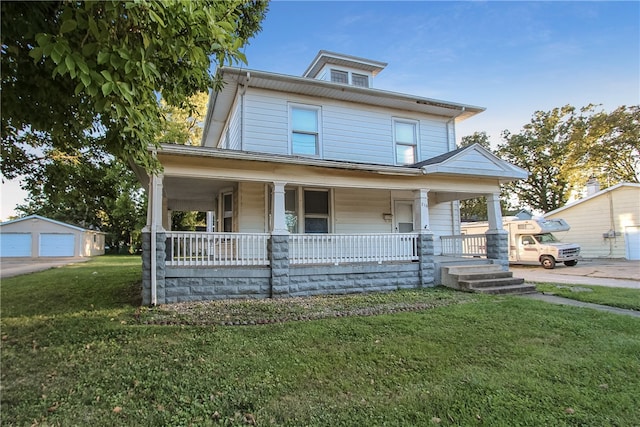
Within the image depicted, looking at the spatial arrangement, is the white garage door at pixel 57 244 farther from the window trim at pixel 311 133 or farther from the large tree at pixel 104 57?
the large tree at pixel 104 57

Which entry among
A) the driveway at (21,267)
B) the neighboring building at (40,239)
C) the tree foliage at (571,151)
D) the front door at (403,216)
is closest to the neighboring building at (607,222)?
the tree foliage at (571,151)

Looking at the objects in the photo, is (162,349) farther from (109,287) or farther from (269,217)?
(109,287)

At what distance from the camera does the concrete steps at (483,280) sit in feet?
27.4

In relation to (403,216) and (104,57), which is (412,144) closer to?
(403,216)

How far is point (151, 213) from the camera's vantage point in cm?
700

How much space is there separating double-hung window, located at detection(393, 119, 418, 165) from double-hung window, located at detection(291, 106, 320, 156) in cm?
273

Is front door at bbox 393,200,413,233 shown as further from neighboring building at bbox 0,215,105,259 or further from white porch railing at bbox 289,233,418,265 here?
neighboring building at bbox 0,215,105,259

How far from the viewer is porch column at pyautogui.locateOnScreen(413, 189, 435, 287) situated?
9.02m

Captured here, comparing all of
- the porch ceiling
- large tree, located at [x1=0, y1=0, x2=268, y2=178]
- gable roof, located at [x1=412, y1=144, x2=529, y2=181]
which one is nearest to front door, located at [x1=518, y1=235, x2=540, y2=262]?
gable roof, located at [x1=412, y1=144, x2=529, y2=181]

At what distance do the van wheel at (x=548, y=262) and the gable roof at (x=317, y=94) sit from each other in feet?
29.8

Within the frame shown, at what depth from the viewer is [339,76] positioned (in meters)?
11.5

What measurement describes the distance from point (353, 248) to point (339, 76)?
6222 mm

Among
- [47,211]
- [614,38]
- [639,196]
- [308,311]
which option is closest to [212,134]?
[308,311]

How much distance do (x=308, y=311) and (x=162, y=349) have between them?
2724mm
